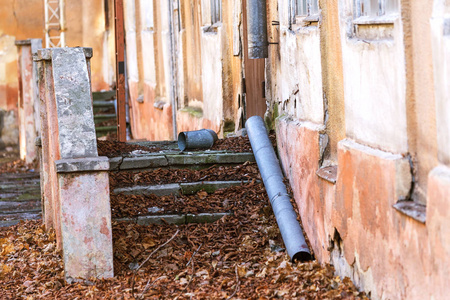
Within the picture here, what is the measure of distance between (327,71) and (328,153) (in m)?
0.62

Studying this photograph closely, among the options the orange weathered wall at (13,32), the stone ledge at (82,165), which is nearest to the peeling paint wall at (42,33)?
the orange weathered wall at (13,32)

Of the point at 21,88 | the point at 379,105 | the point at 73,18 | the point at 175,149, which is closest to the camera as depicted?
the point at 379,105

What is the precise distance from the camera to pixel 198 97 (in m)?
11.4

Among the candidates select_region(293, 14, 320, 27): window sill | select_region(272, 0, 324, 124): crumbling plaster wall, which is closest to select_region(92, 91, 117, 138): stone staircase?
select_region(272, 0, 324, 124): crumbling plaster wall

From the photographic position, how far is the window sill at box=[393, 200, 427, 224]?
410 centimetres

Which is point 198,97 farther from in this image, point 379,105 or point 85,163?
point 379,105

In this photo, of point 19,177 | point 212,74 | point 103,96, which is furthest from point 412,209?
point 103,96

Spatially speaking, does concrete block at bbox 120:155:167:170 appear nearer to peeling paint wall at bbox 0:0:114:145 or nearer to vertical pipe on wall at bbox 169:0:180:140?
vertical pipe on wall at bbox 169:0:180:140

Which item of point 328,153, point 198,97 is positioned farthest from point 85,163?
point 198,97

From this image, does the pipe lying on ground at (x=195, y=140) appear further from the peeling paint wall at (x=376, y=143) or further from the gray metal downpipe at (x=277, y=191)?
the peeling paint wall at (x=376, y=143)

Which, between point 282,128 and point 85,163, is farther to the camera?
point 282,128

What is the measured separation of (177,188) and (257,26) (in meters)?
1.73

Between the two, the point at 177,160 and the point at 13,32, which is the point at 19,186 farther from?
the point at 13,32

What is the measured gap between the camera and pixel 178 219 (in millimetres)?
6812
